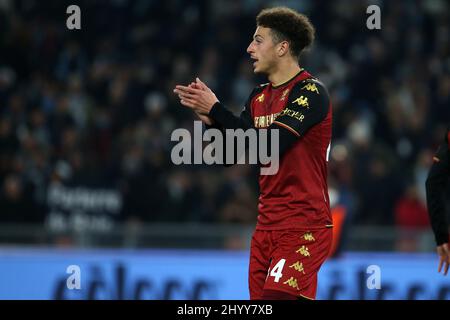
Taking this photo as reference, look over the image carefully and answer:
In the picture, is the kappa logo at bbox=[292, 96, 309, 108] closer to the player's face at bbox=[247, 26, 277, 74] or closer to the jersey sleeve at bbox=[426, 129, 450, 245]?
the player's face at bbox=[247, 26, 277, 74]

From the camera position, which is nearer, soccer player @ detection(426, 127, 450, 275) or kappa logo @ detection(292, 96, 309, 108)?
kappa logo @ detection(292, 96, 309, 108)

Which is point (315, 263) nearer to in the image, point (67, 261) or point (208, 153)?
point (208, 153)

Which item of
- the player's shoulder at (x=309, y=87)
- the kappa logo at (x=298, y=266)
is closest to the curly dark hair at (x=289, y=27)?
the player's shoulder at (x=309, y=87)

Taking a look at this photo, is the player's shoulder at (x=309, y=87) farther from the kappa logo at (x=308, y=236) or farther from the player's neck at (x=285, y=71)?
the kappa logo at (x=308, y=236)

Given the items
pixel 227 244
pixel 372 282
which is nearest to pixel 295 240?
pixel 372 282

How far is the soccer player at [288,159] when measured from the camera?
5.44 m

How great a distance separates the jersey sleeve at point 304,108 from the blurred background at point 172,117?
388 cm

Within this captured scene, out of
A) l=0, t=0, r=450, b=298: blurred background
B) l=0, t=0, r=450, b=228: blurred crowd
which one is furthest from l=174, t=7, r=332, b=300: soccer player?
l=0, t=0, r=450, b=228: blurred crowd

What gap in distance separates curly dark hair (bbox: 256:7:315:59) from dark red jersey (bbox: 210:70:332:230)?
25 cm

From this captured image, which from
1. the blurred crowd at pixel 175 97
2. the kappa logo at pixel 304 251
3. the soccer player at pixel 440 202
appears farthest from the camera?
the blurred crowd at pixel 175 97

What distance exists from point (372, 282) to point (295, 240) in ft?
12.6

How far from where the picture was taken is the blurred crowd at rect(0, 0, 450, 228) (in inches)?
507

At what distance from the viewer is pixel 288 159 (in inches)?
218

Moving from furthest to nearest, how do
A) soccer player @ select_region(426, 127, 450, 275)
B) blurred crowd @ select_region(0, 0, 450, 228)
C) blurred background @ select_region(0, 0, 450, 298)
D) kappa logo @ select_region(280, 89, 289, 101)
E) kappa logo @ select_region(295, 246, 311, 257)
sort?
blurred crowd @ select_region(0, 0, 450, 228) < blurred background @ select_region(0, 0, 450, 298) < soccer player @ select_region(426, 127, 450, 275) < kappa logo @ select_region(280, 89, 289, 101) < kappa logo @ select_region(295, 246, 311, 257)
